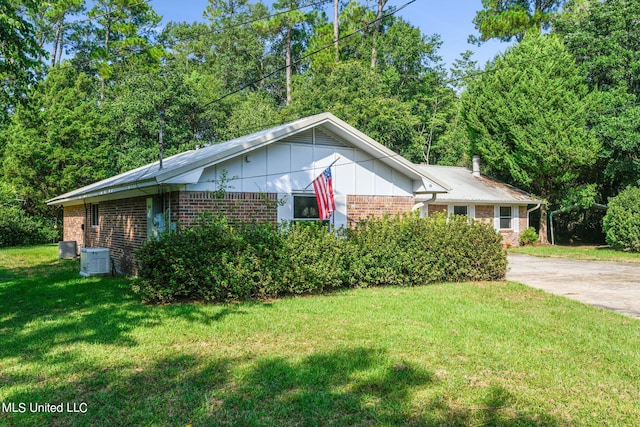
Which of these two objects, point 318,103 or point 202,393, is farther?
point 318,103

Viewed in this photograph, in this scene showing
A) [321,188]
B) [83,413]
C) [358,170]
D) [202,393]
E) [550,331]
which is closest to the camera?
[83,413]

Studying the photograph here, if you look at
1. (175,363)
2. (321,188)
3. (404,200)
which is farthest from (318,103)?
(175,363)

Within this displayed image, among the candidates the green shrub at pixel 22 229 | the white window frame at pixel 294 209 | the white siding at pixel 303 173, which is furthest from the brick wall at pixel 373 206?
the green shrub at pixel 22 229

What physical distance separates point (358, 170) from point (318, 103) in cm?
1893

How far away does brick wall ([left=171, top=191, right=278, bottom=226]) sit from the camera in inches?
388

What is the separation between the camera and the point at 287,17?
126 feet

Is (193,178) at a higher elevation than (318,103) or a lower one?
lower

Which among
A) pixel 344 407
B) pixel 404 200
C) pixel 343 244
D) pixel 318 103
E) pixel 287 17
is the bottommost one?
pixel 344 407

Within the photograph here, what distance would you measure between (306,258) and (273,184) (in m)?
2.51

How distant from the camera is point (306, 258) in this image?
9.14 m

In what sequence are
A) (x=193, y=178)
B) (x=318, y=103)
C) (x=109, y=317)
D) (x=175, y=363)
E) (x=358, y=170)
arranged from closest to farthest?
(x=175, y=363), (x=109, y=317), (x=193, y=178), (x=358, y=170), (x=318, y=103)

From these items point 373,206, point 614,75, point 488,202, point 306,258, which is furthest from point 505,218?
point 306,258

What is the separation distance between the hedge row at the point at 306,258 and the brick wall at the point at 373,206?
5.00 feet

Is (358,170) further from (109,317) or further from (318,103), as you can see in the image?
(318,103)
